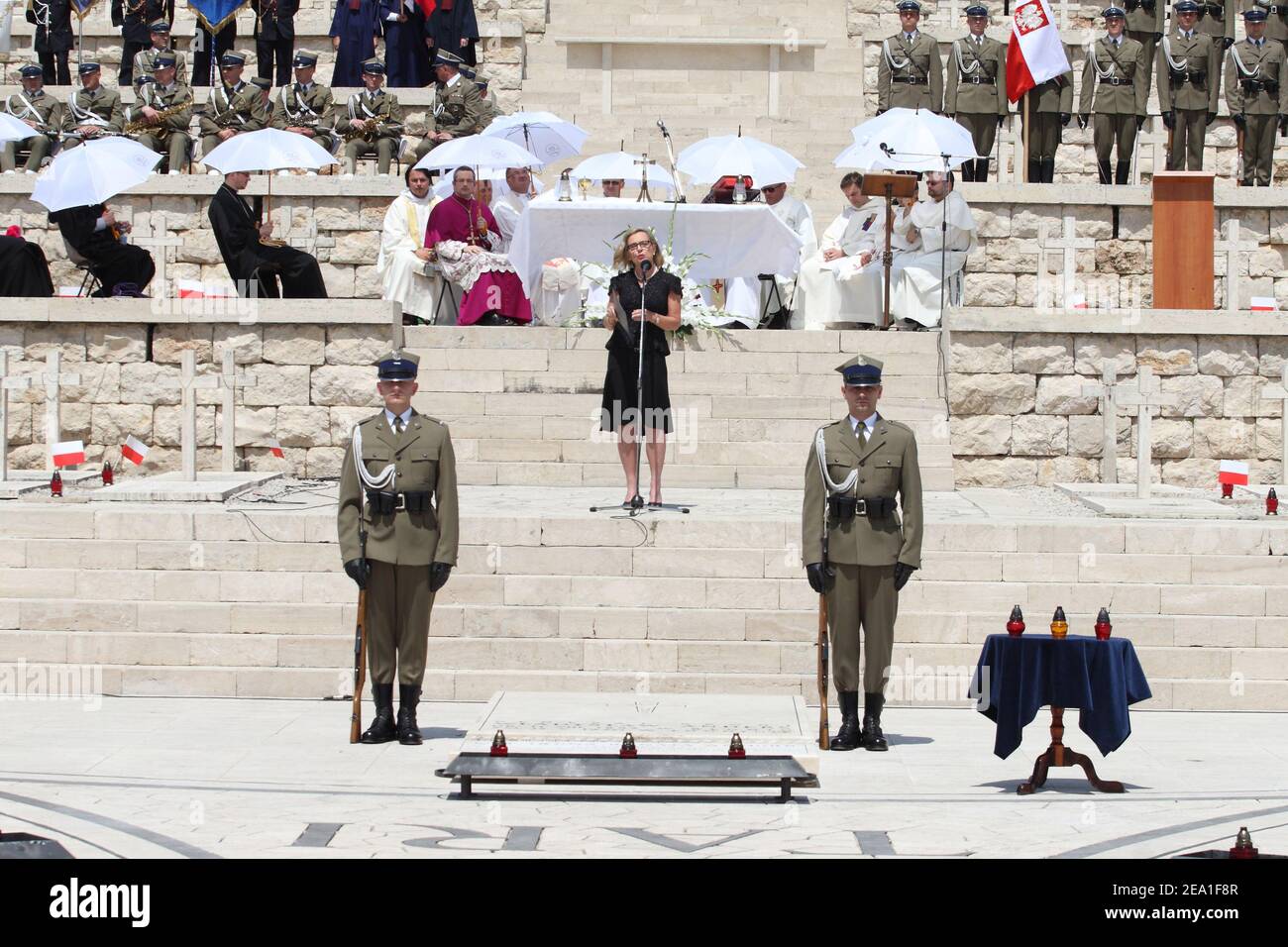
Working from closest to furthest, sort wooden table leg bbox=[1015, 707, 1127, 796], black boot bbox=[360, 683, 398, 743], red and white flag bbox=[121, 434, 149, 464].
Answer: wooden table leg bbox=[1015, 707, 1127, 796]
black boot bbox=[360, 683, 398, 743]
red and white flag bbox=[121, 434, 149, 464]

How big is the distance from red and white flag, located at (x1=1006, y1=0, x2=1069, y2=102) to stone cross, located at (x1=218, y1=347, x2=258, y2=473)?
8666mm

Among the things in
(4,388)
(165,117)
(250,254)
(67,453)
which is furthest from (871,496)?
(165,117)

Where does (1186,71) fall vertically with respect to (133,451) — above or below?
above

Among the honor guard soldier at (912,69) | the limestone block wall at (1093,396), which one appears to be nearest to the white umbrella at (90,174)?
the limestone block wall at (1093,396)

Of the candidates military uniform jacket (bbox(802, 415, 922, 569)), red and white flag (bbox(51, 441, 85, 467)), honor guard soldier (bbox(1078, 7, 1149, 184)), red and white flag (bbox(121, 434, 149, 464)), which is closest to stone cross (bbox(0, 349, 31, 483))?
red and white flag (bbox(51, 441, 85, 467))

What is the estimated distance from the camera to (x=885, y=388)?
57.3 feet

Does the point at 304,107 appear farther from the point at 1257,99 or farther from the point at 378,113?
the point at 1257,99

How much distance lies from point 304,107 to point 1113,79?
8.62m

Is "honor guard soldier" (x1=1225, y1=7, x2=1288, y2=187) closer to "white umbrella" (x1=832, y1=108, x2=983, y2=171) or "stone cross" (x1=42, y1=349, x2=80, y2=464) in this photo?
"white umbrella" (x1=832, y1=108, x2=983, y2=171)

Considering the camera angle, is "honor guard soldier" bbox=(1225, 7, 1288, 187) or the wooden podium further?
"honor guard soldier" bbox=(1225, 7, 1288, 187)

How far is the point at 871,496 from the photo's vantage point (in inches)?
425

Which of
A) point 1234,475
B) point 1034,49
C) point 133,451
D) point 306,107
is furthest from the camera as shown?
point 306,107

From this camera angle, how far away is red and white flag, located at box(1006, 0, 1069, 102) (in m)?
20.6
